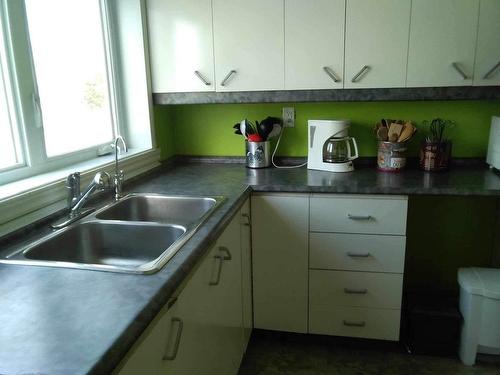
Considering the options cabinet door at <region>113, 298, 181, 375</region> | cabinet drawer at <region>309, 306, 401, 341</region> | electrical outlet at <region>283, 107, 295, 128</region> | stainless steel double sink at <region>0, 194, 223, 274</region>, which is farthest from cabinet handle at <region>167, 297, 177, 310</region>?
electrical outlet at <region>283, 107, 295, 128</region>

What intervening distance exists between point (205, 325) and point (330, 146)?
3.98 feet

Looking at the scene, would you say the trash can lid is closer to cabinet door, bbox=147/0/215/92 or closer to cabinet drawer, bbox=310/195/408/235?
cabinet drawer, bbox=310/195/408/235

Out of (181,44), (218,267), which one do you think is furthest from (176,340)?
(181,44)

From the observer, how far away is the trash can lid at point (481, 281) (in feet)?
5.84

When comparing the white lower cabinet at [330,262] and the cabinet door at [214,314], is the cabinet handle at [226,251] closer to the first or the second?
the cabinet door at [214,314]

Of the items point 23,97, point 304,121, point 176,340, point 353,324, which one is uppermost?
point 23,97

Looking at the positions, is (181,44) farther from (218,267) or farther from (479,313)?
(479,313)

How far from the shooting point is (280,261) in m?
1.96

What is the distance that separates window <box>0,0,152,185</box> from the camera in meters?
1.45

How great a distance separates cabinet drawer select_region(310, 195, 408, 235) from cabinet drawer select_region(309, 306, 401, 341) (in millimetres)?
408

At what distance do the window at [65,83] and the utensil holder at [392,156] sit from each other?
49.0 inches

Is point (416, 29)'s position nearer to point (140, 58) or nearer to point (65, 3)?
point (140, 58)

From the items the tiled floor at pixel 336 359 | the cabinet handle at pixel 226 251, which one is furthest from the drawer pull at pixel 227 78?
the tiled floor at pixel 336 359

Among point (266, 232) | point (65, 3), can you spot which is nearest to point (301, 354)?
point (266, 232)
